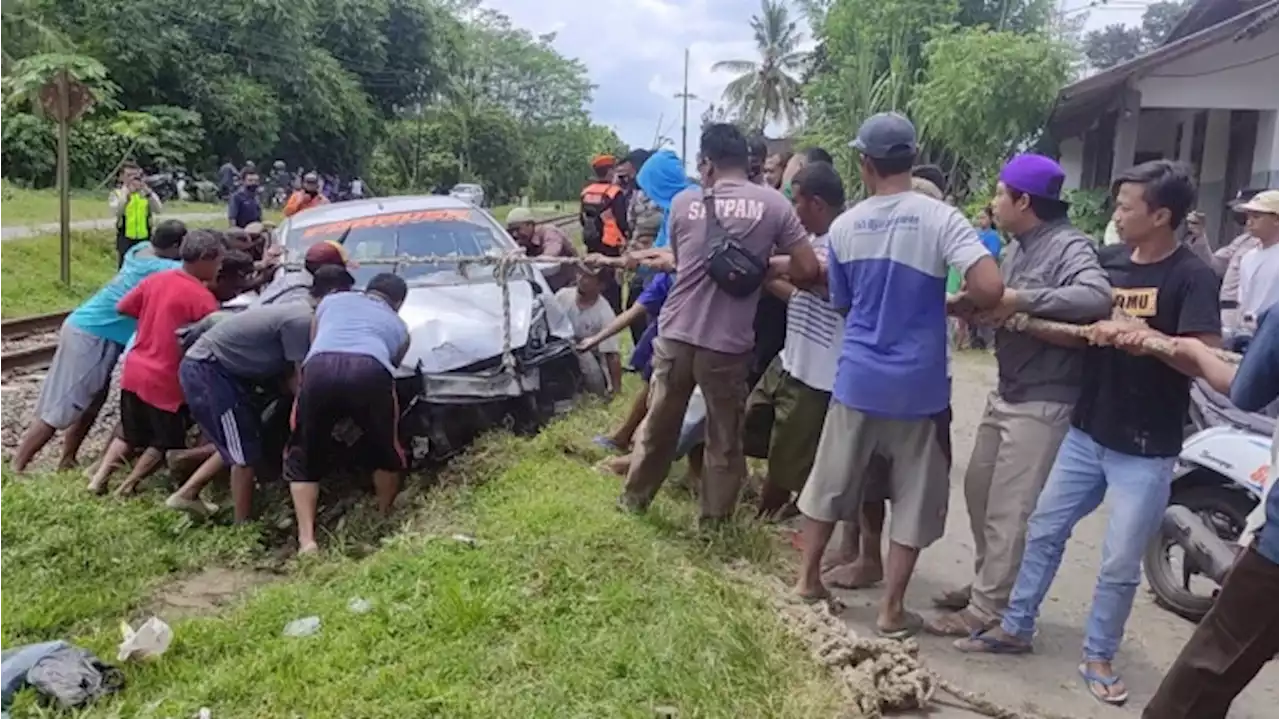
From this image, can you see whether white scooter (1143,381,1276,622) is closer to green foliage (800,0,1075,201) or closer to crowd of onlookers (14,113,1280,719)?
crowd of onlookers (14,113,1280,719)

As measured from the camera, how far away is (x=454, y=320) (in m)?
7.21

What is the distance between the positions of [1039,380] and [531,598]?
202cm

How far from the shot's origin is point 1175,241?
A: 4.05m

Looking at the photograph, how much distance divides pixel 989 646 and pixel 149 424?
4.65m

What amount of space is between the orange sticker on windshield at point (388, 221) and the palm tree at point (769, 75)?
46.0 m

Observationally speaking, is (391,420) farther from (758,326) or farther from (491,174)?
(491,174)

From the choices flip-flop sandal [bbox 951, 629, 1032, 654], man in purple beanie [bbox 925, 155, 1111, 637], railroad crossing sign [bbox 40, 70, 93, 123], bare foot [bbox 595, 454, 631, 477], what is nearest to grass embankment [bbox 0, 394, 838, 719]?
bare foot [bbox 595, 454, 631, 477]

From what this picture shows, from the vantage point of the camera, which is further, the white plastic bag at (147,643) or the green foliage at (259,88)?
the green foliage at (259,88)

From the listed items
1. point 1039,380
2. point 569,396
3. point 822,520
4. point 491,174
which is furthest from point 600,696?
point 491,174

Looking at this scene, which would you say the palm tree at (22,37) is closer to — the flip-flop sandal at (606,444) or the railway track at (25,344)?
the railway track at (25,344)

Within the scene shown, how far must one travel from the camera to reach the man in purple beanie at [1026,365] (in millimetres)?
4297

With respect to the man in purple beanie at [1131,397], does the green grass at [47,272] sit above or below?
below

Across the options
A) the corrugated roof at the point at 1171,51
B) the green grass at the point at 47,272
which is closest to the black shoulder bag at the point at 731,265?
the corrugated roof at the point at 1171,51

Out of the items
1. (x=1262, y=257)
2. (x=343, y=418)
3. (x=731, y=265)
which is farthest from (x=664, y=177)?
(x=1262, y=257)
